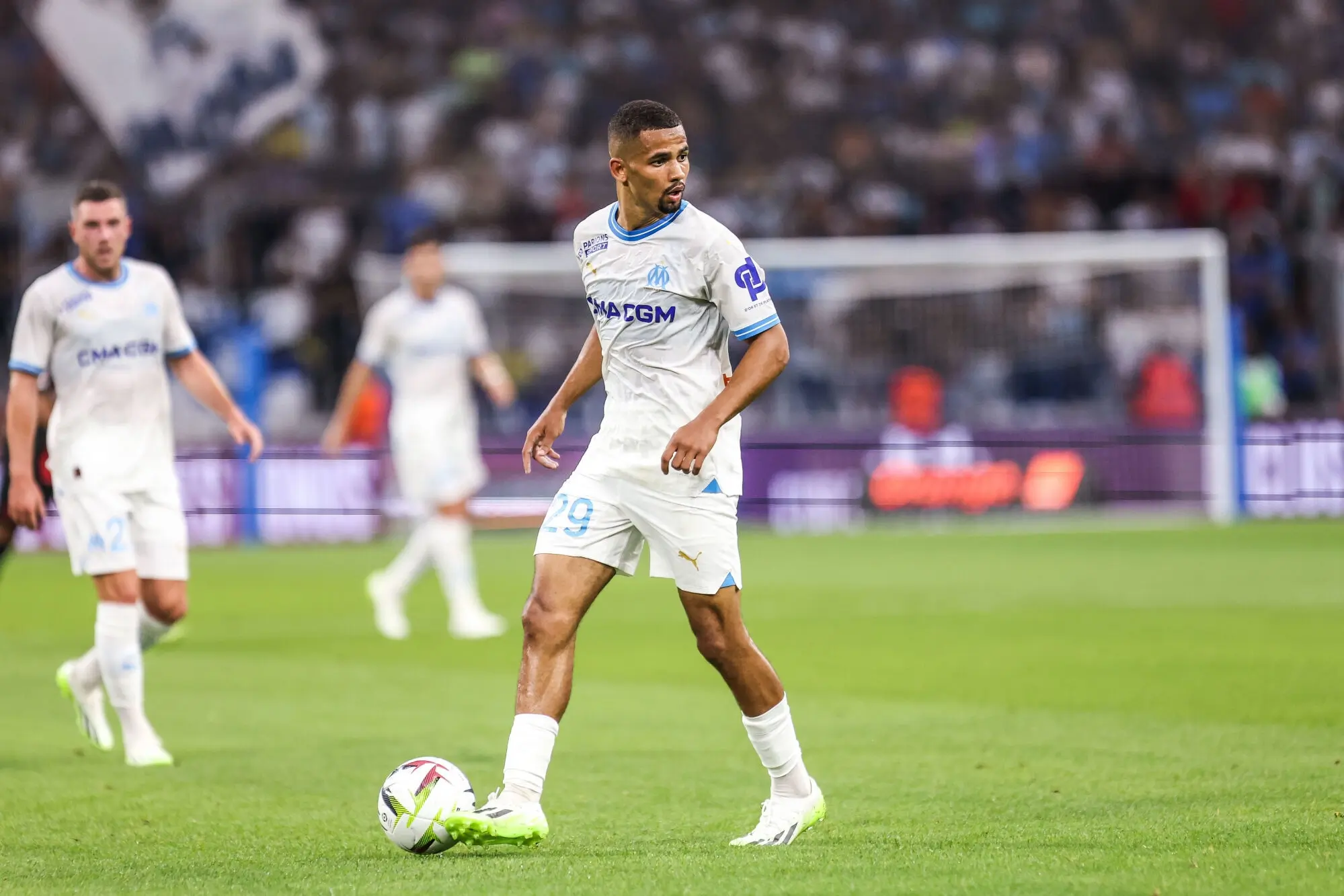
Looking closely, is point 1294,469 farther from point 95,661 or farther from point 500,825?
point 500,825

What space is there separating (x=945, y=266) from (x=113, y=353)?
17.7 m

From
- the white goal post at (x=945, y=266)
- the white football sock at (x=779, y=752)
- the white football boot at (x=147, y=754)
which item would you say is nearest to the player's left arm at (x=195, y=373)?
the white football boot at (x=147, y=754)

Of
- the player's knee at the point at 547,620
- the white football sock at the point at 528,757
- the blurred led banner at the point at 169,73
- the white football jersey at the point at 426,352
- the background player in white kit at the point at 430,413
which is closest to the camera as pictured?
the white football sock at the point at 528,757

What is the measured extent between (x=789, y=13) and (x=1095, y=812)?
24780mm

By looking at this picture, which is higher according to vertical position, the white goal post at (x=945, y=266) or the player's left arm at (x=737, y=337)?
the player's left arm at (x=737, y=337)

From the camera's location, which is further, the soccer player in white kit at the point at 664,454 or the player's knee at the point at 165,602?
the player's knee at the point at 165,602

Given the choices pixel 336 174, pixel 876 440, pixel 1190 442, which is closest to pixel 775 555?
pixel 876 440

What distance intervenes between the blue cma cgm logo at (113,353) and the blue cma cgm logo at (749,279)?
3345mm

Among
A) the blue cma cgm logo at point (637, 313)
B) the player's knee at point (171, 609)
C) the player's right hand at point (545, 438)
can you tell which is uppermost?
the blue cma cgm logo at point (637, 313)

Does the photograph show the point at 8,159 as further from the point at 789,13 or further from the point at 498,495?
the point at 789,13

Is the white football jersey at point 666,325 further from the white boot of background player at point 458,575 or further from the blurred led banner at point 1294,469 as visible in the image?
the blurred led banner at point 1294,469

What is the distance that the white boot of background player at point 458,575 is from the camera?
13.0 m

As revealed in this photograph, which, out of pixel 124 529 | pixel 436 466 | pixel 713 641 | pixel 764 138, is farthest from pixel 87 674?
pixel 764 138

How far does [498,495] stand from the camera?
2253cm
